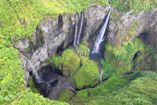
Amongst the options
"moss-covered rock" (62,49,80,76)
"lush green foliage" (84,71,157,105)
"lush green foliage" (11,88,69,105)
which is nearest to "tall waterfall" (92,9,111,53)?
"moss-covered rock" (62,49,80,76)

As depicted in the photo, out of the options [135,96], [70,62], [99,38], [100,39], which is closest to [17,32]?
[70,62]

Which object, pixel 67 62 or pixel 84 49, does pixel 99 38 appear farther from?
pixel 67 62

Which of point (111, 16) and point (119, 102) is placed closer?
point (119, 102)

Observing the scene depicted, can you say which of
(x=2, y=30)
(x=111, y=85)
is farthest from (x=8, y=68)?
(x=111, y=85)

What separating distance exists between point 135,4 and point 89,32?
444 inches

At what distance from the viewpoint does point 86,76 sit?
20.9m

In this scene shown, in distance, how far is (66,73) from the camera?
2109 cm

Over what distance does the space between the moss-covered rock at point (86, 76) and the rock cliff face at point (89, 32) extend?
0.56m

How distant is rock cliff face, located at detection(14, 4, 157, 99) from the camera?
15.3 metres

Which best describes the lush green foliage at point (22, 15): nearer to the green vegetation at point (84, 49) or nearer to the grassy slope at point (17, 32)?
the grassy slope at point (17, 32)

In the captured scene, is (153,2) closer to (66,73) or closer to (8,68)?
(66,73)

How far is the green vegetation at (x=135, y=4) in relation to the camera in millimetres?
21641

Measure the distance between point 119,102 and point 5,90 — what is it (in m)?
11.7

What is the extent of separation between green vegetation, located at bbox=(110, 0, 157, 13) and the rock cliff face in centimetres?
84
